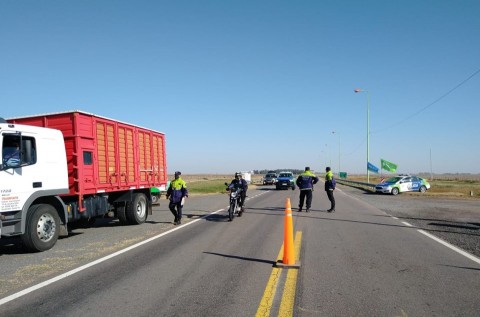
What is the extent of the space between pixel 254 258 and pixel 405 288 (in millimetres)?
2827

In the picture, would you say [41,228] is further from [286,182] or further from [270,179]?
[270,179]

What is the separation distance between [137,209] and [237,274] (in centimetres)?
773

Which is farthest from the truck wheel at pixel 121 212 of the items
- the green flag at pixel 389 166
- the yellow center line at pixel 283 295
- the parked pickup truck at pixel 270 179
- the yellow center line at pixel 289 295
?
the parked pickup truck at pixel 270 179

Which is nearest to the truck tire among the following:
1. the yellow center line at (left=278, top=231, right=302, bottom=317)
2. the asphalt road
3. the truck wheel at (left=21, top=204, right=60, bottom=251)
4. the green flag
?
the asphalt road

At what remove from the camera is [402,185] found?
104 ft

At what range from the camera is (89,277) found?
6.42 metres

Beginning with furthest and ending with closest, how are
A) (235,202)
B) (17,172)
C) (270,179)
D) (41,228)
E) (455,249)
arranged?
1. (270,179)
2. (235,202)
3. (41,228)
4. (455,249)
5. (17,172)

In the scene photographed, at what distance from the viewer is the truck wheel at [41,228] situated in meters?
Result: 8.45

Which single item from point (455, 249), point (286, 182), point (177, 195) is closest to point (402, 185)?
point (286, 182)

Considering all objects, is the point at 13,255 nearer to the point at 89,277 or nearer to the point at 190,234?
the point at 89,277

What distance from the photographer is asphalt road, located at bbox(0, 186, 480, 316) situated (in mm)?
4949

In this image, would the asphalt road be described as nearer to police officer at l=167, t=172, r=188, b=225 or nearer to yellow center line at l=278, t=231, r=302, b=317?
yellow center line at l=278, t=231, r=302, b=317

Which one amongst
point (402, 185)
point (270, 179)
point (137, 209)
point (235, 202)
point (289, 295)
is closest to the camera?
point (289, 295)

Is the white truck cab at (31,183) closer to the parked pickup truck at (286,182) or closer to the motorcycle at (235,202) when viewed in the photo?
the motorcycle at (235,202)
